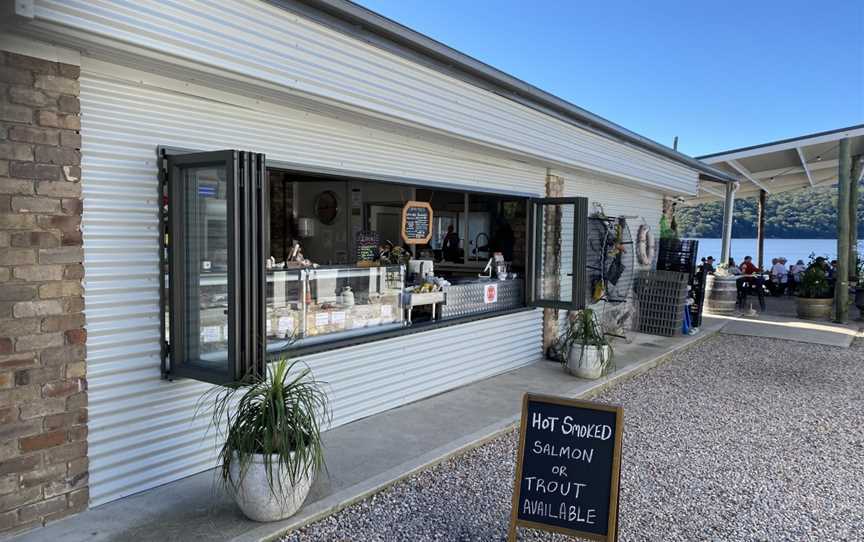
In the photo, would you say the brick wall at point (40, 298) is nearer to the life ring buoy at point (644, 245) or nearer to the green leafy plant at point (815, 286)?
the life ring buoy at point (644, 245)

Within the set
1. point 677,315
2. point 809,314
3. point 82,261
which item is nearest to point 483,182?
point 82,261

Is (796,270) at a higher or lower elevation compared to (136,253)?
lower

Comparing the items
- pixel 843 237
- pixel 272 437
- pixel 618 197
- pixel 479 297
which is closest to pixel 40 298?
pixel 272 437

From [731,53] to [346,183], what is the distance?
25401 millimetres

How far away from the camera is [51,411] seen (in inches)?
124

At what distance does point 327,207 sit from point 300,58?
5376 millimetres

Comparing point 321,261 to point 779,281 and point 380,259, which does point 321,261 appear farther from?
point 779,281

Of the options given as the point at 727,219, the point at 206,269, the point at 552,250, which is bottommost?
the point at 206,269

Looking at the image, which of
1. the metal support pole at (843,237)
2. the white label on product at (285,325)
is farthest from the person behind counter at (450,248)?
the metal support pole at (843,237)

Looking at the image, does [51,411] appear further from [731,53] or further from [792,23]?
[731,53]

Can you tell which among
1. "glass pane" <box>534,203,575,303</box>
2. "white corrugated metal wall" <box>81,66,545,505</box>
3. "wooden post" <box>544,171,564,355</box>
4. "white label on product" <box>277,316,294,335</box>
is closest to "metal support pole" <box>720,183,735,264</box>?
"glass pane" <box>534,203,575,303</box>

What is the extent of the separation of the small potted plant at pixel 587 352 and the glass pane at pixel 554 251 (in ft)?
1.91

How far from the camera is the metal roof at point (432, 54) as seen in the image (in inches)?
162

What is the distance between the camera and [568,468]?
126 inches
